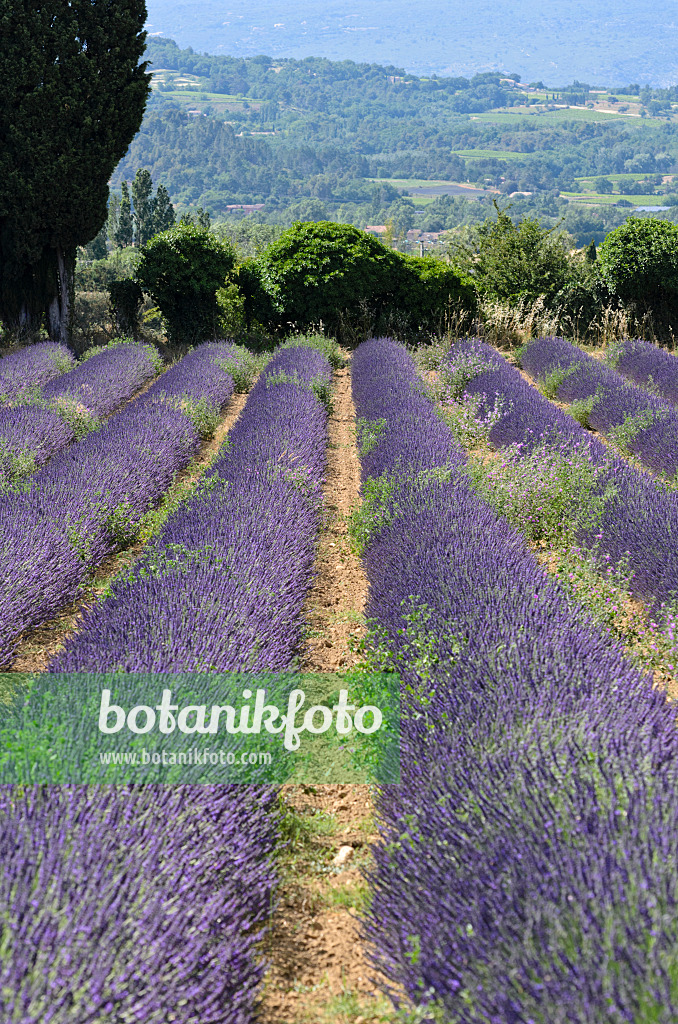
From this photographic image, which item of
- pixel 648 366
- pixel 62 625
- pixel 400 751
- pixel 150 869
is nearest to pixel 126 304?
pixel 648 366

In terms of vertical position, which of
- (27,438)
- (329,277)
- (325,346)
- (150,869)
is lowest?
(27,438)

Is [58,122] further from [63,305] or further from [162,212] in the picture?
[162,212]

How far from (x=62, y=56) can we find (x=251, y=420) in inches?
357

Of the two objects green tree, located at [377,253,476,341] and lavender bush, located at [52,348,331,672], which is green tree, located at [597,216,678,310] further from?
lavender bush, located at [52,348,331,672]

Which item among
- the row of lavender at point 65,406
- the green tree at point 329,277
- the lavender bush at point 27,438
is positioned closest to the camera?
the lavender bush at point 27,438

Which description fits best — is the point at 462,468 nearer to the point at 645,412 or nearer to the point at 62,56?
the point at 645,412

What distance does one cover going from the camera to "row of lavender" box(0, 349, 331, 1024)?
1.47 m

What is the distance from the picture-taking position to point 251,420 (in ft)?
21.5

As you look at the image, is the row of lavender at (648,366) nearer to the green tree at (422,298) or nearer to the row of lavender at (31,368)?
the green tree at (422,298)

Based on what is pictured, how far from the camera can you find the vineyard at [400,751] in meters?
1.50

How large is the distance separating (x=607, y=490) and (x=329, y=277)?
9.01m

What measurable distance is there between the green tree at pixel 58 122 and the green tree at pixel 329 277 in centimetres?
332

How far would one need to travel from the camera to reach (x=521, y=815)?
1.81m

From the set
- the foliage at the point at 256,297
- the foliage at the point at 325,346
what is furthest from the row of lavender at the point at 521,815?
the foliage at the point at 256,297
